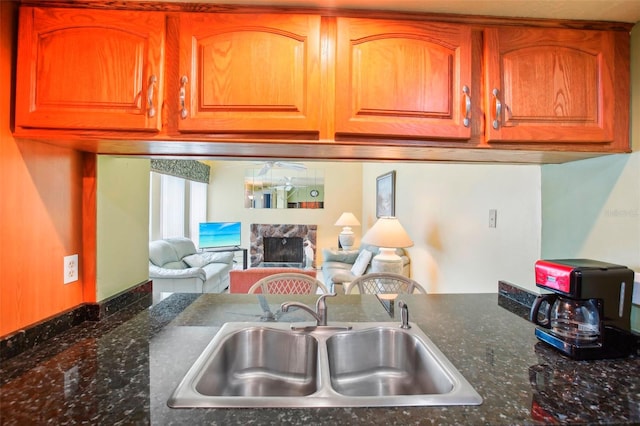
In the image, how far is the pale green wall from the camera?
1.32 m

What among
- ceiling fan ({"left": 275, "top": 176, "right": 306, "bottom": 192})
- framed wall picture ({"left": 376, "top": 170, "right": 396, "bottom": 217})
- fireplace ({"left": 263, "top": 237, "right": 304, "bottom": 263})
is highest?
ceiling fan ({"left": 275, "top": 176, "right": 306, "bottom": 192})

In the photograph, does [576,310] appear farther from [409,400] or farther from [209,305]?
[209,305]

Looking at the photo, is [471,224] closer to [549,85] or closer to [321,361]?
[549,85]

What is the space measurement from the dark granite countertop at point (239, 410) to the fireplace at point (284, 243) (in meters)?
5.80

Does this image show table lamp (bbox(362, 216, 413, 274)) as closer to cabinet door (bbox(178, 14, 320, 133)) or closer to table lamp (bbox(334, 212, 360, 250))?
cabinet door (bbox(178, 14, 320, 133))

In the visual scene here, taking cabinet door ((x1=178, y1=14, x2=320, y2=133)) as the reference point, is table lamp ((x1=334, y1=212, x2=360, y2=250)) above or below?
below

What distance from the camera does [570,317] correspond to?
1.13 metres

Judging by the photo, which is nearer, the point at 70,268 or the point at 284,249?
the point at 70,268

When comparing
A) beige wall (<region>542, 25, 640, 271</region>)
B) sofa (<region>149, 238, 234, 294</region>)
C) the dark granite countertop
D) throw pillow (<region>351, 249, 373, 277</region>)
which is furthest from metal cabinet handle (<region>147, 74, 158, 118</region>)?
throw pillow (<region>351, 249, 373, 277</region>)

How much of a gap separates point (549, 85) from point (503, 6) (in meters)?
0.31

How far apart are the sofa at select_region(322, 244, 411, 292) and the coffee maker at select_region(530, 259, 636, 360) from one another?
3009 millimetres

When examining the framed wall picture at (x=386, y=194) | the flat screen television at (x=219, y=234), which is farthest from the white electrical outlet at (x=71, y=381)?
the flat screen television at (x=219, y=234)

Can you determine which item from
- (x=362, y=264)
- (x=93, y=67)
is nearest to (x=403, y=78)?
(x=93, y=67)

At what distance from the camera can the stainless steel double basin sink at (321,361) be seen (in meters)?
1.05
